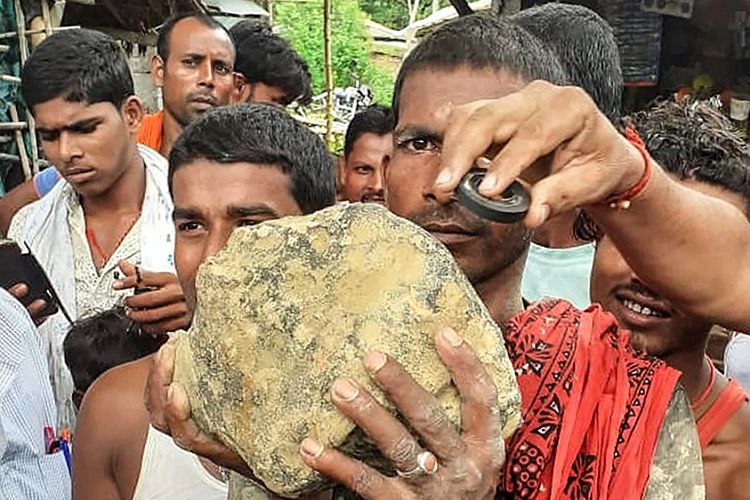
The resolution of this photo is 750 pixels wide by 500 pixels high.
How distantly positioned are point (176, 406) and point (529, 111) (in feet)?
1.88

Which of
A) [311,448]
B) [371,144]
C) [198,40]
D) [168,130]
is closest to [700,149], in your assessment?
[311,448]

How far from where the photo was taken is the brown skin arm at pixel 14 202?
363cm

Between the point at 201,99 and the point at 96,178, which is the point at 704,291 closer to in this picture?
the point at 96,178

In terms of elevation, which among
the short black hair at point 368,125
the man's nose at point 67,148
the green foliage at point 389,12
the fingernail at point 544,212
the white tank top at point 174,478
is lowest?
the green foliage at point 389,12

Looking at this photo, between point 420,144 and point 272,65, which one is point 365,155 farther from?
point 420,144

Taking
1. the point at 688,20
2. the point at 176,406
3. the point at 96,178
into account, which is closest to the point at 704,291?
the point at 176,406

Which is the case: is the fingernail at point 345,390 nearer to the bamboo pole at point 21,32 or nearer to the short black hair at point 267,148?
the short black hair at point 267,148

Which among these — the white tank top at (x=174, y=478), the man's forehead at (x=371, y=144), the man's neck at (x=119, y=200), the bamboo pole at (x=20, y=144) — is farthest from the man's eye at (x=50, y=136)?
the bamboo pole at (x=20, y=144)

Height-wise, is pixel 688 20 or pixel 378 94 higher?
pixel 688 20

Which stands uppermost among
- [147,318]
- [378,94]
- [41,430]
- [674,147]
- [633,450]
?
[674,147]

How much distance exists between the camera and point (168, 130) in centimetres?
388

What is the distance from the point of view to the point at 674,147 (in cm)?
170

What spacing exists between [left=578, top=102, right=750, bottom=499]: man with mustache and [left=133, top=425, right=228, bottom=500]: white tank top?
0.80 m

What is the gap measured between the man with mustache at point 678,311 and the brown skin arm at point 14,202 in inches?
98.8
